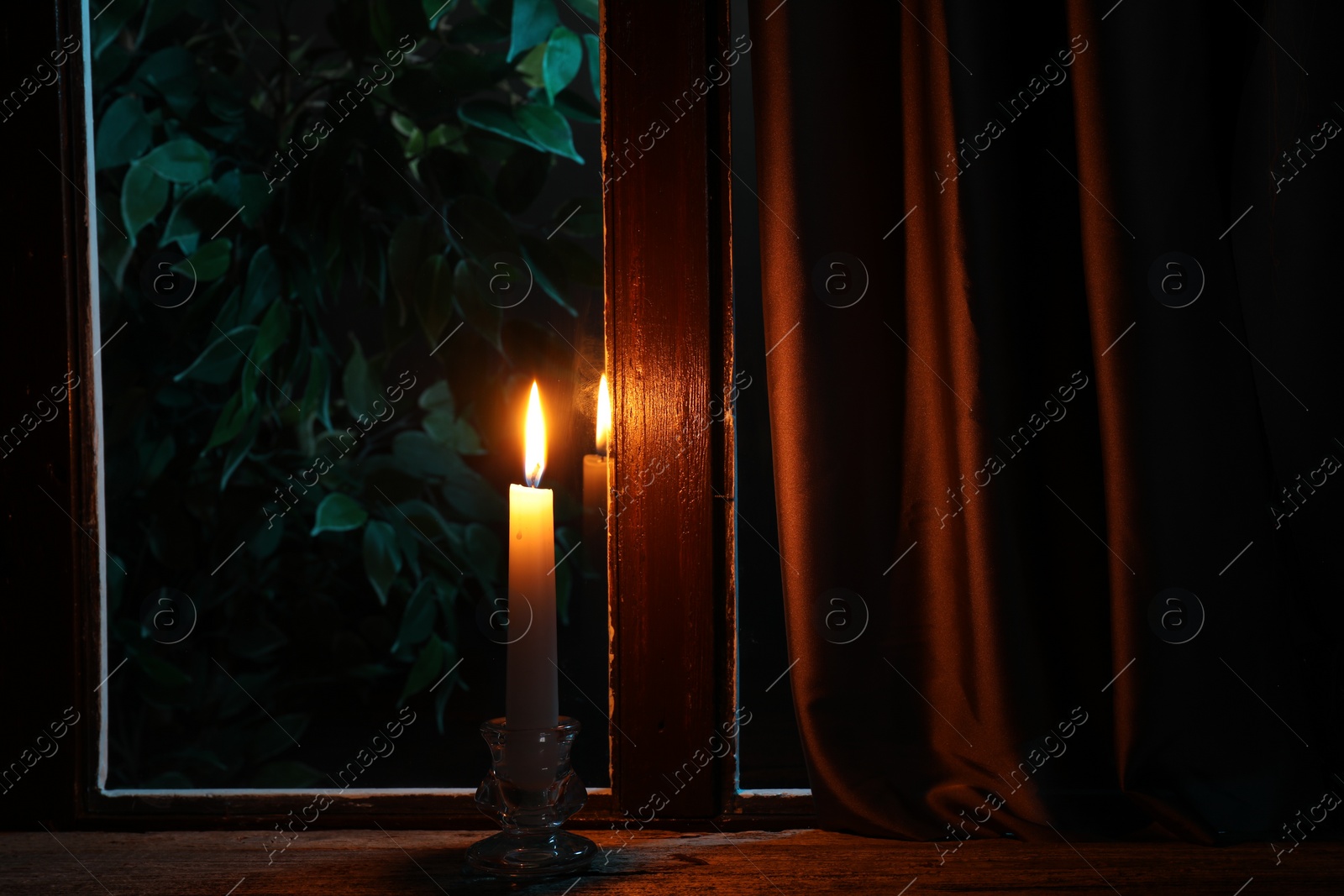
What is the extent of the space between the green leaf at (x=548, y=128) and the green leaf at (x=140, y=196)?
403 millimetres

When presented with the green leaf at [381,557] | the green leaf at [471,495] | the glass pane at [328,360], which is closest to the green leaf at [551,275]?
the glass pane at [328,360]

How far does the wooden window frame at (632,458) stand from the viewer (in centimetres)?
100

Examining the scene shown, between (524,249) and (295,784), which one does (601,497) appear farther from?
(295,784)

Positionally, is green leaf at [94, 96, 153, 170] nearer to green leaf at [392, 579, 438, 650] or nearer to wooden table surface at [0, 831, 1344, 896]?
green leaf at [392, 579, 438, 650]

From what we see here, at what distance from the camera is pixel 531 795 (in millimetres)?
798

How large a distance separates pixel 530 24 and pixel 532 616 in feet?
2.20

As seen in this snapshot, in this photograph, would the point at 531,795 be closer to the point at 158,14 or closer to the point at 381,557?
the point at 381,557

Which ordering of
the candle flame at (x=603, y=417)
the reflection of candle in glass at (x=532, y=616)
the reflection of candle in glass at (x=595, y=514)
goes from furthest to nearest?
the reflection of candle in glass at (x=595, y=514)
the candle flame at (x=603, y=417)
the reflection of candle in glass at (x=532, y=616)

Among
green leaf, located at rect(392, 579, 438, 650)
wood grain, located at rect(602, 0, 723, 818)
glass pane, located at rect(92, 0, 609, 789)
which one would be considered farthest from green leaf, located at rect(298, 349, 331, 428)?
wood grain, located at rect(602, 0, 723, 818)

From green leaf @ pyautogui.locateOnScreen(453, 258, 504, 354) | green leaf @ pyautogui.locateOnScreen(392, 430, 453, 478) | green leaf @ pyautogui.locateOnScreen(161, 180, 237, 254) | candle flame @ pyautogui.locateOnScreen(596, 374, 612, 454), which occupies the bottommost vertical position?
green leaf @ pyautogui.locateOnScreen(392, 430, 453, 478)

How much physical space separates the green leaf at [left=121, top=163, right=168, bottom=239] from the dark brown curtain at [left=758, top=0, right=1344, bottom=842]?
2.17ft

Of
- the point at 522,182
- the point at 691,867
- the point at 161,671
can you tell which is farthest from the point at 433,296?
the point at 691,867

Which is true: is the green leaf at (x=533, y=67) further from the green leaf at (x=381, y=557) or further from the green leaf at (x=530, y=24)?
the green leaf at (x=381, y=557)

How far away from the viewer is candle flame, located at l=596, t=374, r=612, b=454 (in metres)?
0.93
